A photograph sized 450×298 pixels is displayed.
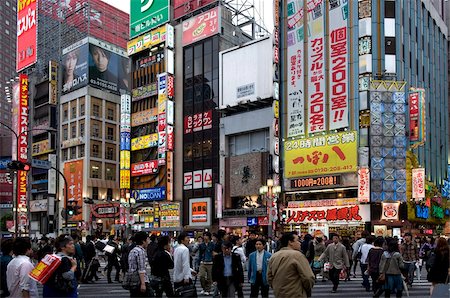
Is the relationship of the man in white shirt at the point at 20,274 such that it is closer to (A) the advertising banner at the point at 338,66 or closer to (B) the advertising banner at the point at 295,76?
(A) the advertising banner at the point at 338,66

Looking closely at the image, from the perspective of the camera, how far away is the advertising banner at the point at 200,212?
61250 mm

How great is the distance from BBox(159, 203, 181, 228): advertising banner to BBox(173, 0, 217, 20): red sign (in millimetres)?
21133

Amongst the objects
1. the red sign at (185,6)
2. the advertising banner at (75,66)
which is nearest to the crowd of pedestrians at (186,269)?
the red sign at (185,6)

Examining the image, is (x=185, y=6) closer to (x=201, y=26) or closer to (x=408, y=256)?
(x=201, y=26)

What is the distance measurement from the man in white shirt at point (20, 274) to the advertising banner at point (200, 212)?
52750 mm

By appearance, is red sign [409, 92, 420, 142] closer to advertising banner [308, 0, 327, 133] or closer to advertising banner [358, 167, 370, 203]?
advertising banner [358, 167, 370, 203]

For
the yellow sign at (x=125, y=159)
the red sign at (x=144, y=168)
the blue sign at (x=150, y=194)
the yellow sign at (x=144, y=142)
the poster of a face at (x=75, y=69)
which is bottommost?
the blue sign at (x=150, y=194)

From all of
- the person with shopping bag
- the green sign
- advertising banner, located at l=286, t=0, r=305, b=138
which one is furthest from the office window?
the person with shopping bag

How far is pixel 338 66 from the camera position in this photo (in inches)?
1945

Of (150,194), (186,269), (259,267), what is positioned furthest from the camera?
(150,194)

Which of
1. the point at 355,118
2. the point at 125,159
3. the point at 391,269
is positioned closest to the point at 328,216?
the point at 355,118

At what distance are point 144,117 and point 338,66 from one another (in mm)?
25947

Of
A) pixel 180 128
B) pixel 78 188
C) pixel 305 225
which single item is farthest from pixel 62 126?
pixel 305 225

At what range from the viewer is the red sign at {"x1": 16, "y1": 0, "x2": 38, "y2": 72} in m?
81.6
